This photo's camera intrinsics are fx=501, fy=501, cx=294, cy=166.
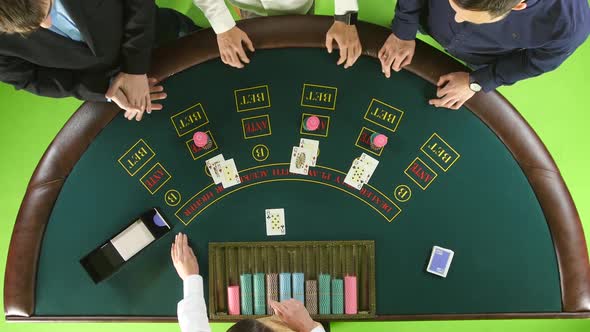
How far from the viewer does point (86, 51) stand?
2.25 meters

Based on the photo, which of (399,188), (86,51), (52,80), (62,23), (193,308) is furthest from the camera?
(399,188)

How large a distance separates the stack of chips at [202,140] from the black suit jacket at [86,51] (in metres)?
0.41

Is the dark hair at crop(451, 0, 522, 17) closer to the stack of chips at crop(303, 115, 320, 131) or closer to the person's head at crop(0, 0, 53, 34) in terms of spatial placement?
the stack of chips at crop(303, 115, 320, 131)

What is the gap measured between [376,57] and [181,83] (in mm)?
1023

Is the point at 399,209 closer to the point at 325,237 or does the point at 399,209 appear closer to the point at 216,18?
the point at 325,237

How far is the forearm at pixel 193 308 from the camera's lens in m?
2.45

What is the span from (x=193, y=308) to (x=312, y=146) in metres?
1.00

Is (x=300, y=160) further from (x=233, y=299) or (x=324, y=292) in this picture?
(x=233, y=299)

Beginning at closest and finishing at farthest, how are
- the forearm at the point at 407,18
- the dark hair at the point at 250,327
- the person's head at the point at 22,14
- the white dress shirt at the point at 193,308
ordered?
1. the person's head at the point at 22,14
2. the dark hair at the point at 250,327
3. the forearm at the point at 407,18
4. the white dress shirt at the point at 193,308

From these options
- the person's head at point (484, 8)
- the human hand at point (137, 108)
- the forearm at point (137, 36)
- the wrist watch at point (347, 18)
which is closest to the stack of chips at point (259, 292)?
the human hand at point (137, 108)

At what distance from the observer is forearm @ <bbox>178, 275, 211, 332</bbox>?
245cm

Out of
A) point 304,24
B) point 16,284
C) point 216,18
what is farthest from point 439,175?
point 16,284

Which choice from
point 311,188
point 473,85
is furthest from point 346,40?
point 311,188

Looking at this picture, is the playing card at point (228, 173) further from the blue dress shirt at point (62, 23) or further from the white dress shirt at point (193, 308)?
the blue dress shirt at point (62, 23)
